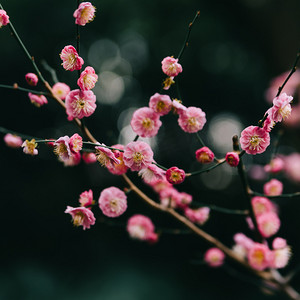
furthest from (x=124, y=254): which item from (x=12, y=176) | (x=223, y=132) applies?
(x=223, y=132)

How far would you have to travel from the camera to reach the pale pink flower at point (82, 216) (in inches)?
21.6

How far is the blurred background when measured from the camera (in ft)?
9.95

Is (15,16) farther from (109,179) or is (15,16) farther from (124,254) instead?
(124,254)

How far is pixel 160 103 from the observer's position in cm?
50

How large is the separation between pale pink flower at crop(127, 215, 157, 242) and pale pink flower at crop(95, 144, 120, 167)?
1.56 feet

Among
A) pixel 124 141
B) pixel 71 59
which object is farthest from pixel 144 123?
pixel 124 141

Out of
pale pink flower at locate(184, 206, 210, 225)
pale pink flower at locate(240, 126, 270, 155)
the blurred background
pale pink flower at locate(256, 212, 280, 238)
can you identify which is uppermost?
the blurred background

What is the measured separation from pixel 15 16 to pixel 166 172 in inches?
112

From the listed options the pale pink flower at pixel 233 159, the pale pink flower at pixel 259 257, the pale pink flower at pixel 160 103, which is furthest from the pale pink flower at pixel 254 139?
the pale pink flower at pixel 259 257

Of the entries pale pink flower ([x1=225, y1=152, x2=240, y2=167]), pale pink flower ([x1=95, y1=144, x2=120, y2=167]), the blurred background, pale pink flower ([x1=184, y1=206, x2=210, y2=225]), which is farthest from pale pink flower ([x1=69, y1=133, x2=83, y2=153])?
the blurred background

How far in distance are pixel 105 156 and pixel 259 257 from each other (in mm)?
488

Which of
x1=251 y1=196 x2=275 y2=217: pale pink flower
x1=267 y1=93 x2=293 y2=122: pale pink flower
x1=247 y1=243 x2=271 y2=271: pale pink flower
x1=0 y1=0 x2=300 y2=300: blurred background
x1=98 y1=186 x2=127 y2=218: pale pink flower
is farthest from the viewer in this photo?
x1=0 y1=0 x2=300 y2=300: blurred background

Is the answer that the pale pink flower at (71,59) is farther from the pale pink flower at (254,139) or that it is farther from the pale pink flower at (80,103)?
the pale pink flower at (254,139)

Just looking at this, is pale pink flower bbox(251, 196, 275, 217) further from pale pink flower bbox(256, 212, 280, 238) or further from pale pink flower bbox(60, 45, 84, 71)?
pale pink flower bbox(60, 45, 84, 71)
